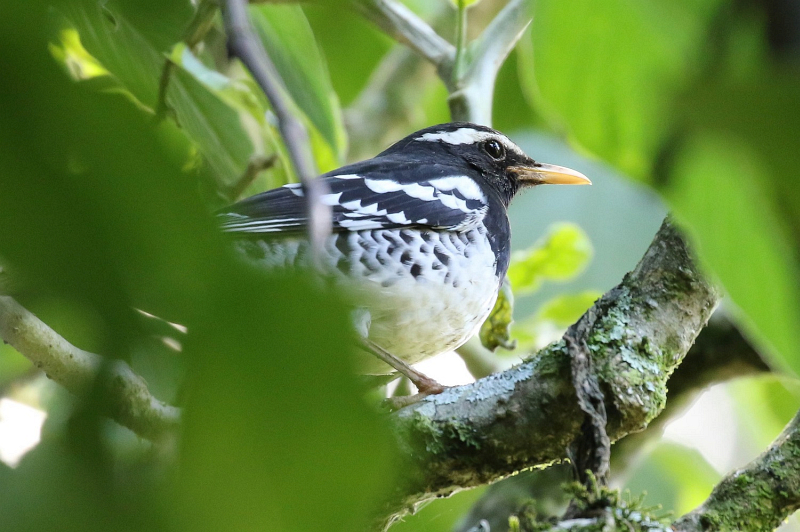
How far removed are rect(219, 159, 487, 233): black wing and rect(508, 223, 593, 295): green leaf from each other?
1.13ft

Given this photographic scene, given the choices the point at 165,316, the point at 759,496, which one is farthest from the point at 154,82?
the point at 759,496

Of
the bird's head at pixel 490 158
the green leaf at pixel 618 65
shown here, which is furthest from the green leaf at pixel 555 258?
the green leaf at pixel 618 65

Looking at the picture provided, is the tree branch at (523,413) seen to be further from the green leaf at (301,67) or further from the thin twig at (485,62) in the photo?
the thin twig at (485,62)

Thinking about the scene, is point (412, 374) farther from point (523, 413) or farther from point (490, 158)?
point (490, 158)

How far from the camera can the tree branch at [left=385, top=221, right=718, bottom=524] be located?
75.7 inches

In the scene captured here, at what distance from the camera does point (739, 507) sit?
2.10 meters

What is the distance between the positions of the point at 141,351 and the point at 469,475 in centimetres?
152

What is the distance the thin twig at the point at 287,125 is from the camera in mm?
674

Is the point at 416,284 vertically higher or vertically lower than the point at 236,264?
lower

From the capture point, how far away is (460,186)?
327 cm

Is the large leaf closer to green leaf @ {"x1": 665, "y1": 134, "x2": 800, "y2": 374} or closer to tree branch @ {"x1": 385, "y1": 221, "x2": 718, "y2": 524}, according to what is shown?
green leaf @ {"x1": 665, "y1": 134, "x2": 800, "y2": 374}

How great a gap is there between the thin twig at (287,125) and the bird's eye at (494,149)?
2758 millimetres

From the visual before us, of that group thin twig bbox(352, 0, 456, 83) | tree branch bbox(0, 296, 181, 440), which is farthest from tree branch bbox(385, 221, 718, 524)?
thin twig bbox(352, 0, 456, 83)

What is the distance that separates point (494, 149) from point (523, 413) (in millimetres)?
1971
